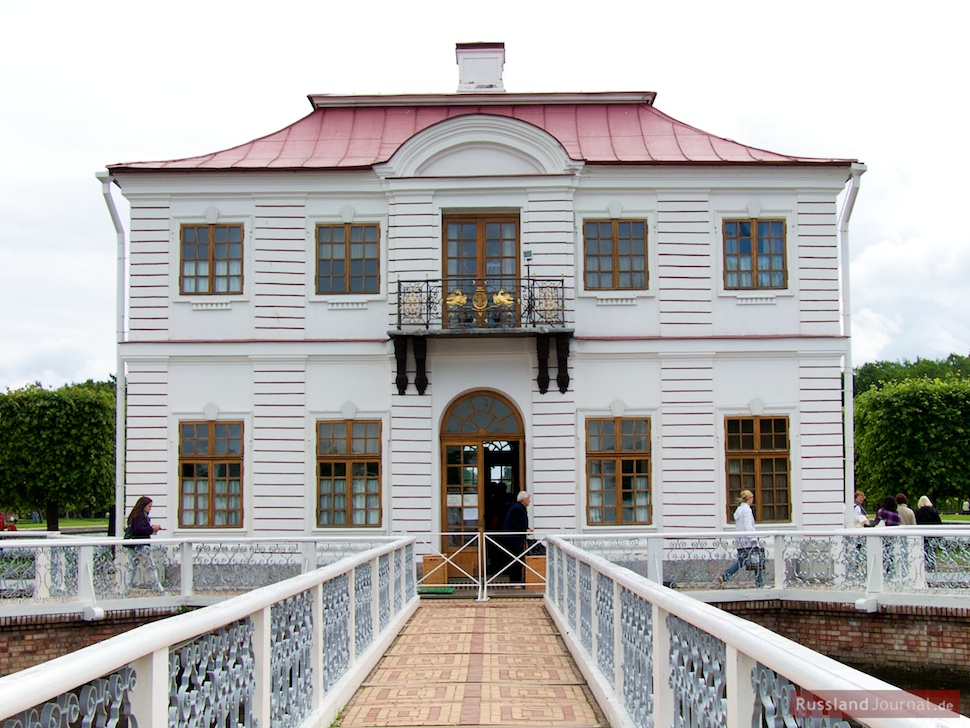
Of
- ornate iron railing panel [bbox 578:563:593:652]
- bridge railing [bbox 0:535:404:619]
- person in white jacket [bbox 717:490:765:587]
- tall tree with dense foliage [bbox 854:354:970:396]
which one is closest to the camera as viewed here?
ornate iron railing panel [bbox 578:563:593:652]

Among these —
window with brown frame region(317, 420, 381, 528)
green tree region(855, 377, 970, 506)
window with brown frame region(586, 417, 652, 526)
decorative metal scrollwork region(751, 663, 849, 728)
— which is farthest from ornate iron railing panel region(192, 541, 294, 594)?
green tree region(855, 377, 970, 506)

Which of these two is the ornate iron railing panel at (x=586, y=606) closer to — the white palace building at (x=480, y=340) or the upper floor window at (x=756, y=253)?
the white palace building at (x=480, y=340)

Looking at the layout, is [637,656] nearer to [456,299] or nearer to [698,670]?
[698,670]

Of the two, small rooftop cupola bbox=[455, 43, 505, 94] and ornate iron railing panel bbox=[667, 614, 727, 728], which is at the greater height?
small rooftop cupola bbox=[455, 43, 505, 94]

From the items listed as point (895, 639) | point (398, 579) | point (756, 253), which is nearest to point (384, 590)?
point (398, 579)

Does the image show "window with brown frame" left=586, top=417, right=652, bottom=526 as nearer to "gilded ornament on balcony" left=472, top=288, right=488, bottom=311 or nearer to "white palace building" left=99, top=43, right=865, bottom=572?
"white palace building" left=99, top=43, right=865, bottom=572

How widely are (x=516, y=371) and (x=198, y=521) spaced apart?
656 cm

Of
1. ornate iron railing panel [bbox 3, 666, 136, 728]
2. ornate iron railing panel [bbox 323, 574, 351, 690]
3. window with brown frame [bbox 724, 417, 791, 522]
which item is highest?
window with brown frame [bbox 724, 417, 791, 522]

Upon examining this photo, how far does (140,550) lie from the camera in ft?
55.8

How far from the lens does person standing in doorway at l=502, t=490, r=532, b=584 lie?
19.2 metres

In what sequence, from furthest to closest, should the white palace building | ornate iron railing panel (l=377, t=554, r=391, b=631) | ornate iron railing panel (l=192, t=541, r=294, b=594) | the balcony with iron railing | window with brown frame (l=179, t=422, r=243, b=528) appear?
window with brown frame (l=179, t=422, r=243, b=528)
the white palace building
the balcony with iron railing
ornate iron railing panel (l=192, t=541, r=294, b=594)
ornate iron railing panel (l=377, t=554, r=391, b=631)

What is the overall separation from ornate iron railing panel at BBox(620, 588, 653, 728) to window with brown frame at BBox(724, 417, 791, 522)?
1353 centimetres

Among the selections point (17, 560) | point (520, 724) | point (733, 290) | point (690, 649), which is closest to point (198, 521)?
point (17, 560)

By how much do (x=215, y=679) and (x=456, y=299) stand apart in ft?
Result: 50.7
